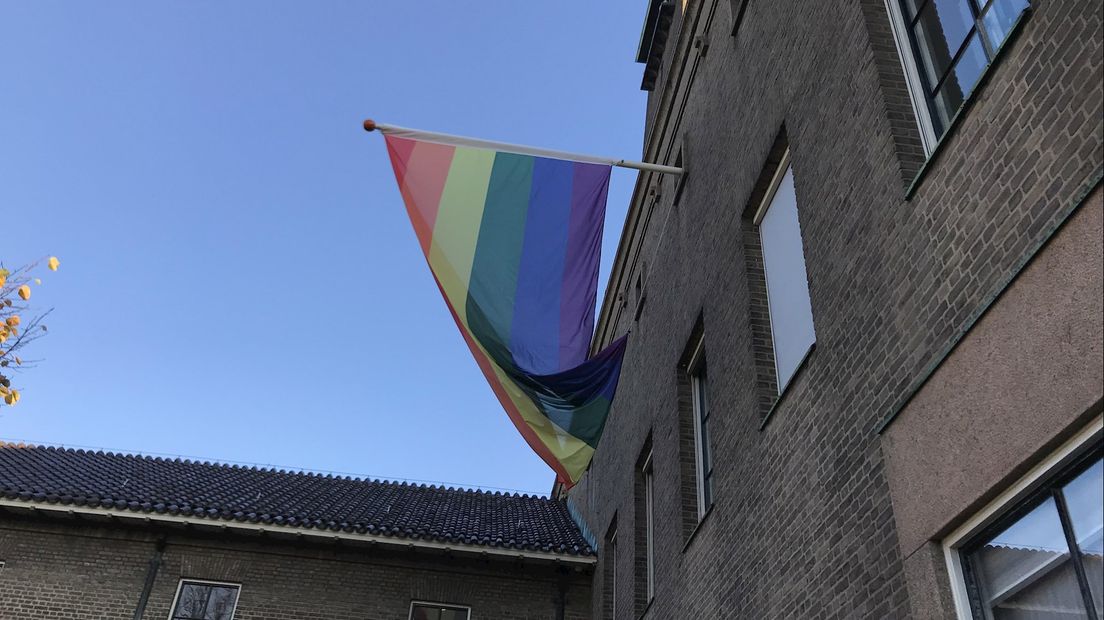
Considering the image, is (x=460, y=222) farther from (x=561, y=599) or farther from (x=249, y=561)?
(x=249, y=561)

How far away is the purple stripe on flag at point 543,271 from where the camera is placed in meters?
8.79

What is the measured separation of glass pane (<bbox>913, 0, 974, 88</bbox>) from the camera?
518cm

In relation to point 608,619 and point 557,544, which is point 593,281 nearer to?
point 608,619

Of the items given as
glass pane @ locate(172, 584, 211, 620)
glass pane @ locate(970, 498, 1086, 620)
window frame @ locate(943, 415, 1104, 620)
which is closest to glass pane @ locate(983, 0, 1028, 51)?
window frame @ locate(943, 415, 1104, 620)

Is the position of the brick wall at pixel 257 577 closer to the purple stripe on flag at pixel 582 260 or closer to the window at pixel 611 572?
the window at pixel 611 572

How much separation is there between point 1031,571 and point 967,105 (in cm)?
233

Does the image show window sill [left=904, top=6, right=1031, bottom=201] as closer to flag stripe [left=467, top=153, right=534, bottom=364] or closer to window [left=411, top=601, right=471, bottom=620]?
flag stripe [left=467, top=153, right=534, bottom=364]

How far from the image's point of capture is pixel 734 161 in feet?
28.3

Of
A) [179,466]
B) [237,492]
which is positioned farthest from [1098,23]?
[179,466]

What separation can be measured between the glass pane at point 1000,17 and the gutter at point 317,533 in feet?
40.4

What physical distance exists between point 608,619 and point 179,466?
10915 millimetres

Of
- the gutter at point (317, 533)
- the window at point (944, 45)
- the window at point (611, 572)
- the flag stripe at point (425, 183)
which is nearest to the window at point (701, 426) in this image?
the flag stripe at point (425, 183)

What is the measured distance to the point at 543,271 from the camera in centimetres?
919

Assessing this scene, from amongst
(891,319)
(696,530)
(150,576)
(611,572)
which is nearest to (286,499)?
(150,576)
